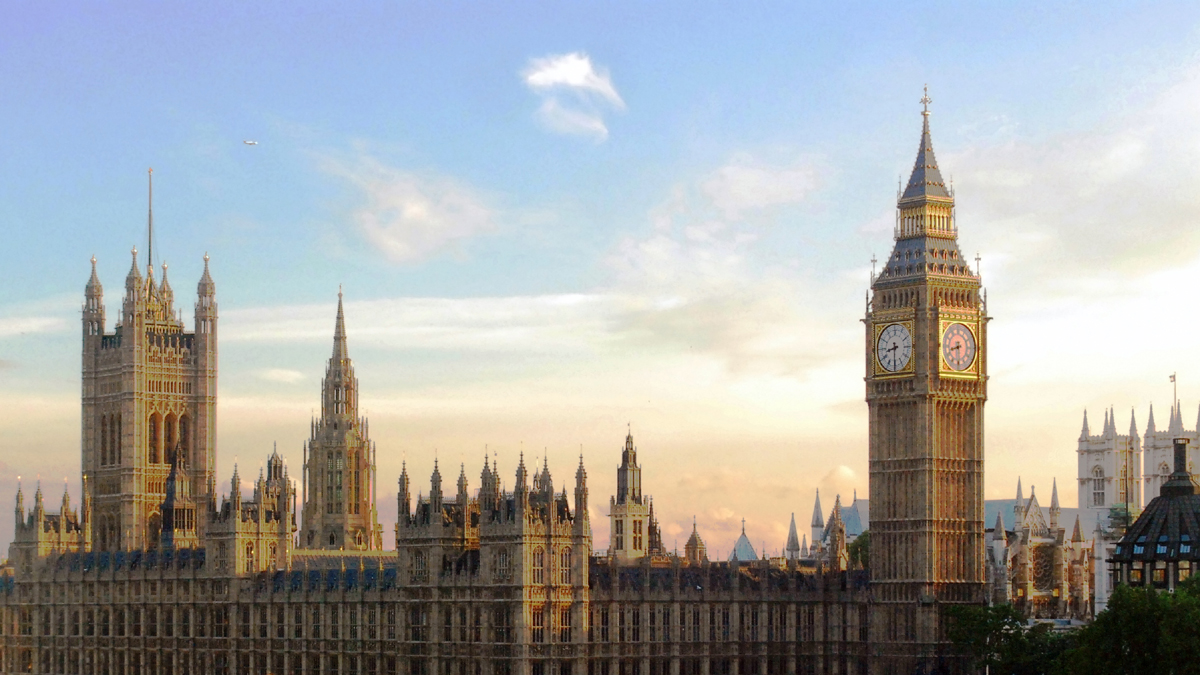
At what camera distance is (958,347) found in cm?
14575

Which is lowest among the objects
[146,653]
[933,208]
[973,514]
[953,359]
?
[146,653]

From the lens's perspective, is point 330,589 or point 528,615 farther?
point 330,589

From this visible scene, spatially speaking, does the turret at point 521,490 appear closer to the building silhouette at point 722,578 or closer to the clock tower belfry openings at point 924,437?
the building silhouette at point 722,578

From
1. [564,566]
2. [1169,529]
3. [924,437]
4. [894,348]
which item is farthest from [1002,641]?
[564,566]

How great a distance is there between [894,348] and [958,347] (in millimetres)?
4261

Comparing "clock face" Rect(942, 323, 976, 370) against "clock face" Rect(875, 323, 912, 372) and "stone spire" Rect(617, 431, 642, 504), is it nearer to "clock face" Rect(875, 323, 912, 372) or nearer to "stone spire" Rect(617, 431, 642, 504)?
"clock face" Rect(875, 323, 912, 372)

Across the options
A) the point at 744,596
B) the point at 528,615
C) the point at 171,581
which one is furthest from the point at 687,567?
the point at 171,581

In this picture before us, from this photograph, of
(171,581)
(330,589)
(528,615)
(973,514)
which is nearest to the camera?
(528,615)

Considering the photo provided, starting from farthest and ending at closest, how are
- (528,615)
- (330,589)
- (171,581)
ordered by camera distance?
(171,581), (330,589), (528,615)

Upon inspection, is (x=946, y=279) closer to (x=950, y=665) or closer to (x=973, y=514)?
(x=973, y=514)

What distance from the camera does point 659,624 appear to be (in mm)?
143875

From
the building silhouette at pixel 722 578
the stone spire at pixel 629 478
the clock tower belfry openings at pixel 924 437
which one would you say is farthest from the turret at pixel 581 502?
the stone spire at pixel 629 478

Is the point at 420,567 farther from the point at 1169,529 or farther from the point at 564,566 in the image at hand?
the point at 1169,529

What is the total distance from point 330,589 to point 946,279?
49.3 m
